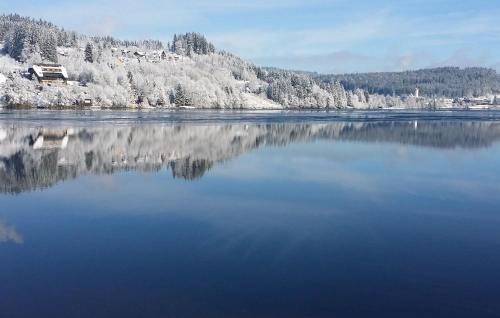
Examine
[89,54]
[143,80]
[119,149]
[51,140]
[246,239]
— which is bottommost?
[246,239]

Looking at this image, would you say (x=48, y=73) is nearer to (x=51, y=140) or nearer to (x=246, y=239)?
(x=51, y=140)

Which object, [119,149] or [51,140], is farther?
[51,140]

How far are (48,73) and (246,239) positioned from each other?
4389 inches

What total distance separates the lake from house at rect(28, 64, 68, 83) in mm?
92803

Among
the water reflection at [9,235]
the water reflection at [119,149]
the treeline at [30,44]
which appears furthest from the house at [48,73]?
the water reflection at [9,235]

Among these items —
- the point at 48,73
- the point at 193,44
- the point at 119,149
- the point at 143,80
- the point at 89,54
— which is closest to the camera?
the point at 119,149

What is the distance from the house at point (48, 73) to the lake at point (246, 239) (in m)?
92.8

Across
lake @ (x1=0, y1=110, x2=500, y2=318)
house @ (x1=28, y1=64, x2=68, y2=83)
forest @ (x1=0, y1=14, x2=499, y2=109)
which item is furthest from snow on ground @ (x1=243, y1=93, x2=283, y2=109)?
lake @ (x1=0, y1=110, x2=500, y2=318)

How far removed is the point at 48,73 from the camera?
112 metres

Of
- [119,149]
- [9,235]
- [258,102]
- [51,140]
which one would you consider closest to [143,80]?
[258,102]

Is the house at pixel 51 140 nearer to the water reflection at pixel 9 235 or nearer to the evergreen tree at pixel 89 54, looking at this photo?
the water reflection at pixel 9 235

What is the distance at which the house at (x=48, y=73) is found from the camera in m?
110

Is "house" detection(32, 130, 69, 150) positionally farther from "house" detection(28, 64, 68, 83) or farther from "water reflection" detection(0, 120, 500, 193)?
"house" detection(28, 64, 68, 83)

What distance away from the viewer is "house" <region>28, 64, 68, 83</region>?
10988 cm
